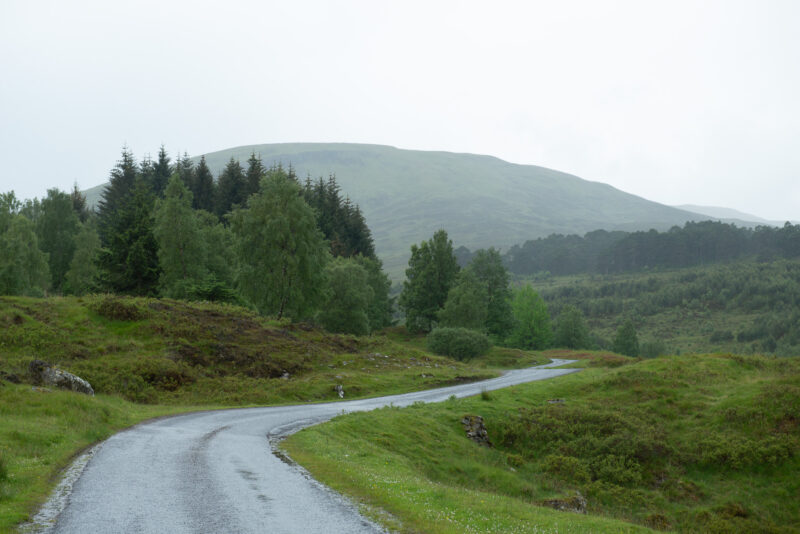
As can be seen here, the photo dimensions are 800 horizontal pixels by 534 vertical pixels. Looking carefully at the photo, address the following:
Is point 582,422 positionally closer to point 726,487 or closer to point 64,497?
point 726,487

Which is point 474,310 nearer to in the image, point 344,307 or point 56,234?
point 344,307

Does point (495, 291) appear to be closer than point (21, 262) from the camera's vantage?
No

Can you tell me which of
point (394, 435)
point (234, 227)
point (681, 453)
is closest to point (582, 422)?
point (681, 453)

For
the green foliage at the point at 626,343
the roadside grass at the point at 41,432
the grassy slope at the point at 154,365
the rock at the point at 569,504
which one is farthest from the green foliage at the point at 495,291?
the roadside grass at the point at 41,432

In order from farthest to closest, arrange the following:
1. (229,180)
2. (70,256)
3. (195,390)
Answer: (229,180) < (70,256) < (195,390)

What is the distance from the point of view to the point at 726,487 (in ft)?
88.3

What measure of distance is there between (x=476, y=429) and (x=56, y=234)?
3273 inches

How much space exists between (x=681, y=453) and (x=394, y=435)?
16249 millimetres

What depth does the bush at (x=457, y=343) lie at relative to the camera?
70125mm

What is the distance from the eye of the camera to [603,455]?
29312 millimetres

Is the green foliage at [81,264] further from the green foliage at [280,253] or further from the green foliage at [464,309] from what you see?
the green foliage at [464,309]

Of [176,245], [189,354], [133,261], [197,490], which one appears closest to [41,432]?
[197,490]

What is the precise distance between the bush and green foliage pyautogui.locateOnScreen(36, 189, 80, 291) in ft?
197

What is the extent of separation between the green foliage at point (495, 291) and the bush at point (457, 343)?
88.1 ft
